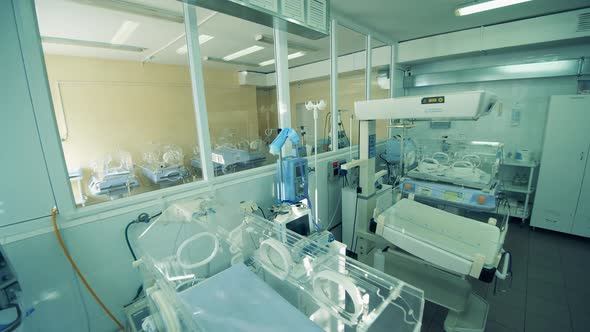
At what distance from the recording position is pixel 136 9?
2482mm

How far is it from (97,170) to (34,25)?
9.32 feet

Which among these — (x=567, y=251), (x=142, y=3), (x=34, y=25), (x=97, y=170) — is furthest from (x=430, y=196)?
(x=97, y=170)

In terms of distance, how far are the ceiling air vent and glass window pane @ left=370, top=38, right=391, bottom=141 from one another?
6.95 feet

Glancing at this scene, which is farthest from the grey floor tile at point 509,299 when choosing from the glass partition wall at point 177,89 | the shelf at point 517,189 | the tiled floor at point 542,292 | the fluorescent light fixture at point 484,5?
the fluorescent light fixture at point 484,5

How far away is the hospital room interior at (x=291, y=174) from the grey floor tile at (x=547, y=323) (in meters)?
0.01

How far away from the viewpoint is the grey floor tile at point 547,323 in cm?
186

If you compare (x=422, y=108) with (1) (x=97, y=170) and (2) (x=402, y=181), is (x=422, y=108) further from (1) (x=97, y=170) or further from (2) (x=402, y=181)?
(1) (x=97, y=170)

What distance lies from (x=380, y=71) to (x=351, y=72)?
1.88 feet

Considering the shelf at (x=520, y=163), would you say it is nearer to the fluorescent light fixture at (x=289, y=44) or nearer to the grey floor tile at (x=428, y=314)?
the grey floor tile at (x=428, y=314)

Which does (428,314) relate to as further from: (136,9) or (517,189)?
(136,9)

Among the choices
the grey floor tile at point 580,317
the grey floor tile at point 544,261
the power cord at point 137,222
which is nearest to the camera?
the power cord at point 137,222

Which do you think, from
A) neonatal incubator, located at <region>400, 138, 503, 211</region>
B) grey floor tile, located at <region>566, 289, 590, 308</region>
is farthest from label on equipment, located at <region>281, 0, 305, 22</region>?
grey floor tile, located at <region>566, 289, 590, 308</region>

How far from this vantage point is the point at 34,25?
1.17 metres

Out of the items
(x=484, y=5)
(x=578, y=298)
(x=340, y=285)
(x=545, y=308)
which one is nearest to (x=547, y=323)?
(x=545, y=308)
